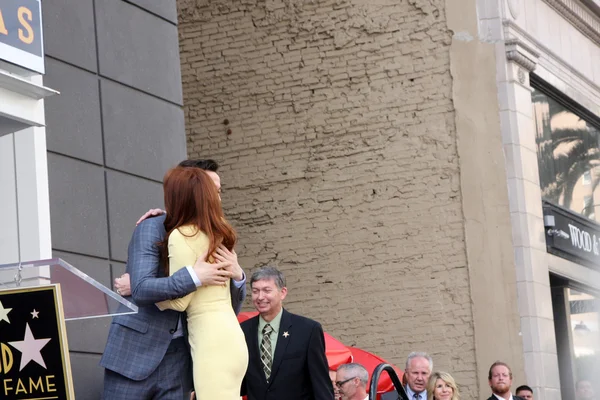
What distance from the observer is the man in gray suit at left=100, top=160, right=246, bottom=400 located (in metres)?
5.28

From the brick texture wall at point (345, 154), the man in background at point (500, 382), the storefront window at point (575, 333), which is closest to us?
the man in background at point (500, 382)

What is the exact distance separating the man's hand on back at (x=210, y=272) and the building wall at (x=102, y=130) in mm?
2495

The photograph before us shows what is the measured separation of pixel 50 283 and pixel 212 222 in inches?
29.9

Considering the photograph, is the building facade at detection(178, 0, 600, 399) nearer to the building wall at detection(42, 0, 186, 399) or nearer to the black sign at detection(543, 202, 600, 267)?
the black sign at detection(543, 202, 600, 267)

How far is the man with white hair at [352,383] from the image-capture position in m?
8.80

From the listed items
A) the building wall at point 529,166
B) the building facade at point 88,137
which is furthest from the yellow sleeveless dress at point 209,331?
the building wall at point 529,166

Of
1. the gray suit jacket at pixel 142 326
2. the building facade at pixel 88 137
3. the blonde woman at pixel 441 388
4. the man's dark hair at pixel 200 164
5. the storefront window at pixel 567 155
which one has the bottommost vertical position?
the blonde woman at pixel 441 388

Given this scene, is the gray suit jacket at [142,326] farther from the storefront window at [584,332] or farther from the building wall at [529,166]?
the storefront window at [584,332]

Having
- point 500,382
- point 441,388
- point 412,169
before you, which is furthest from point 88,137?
point 412,169

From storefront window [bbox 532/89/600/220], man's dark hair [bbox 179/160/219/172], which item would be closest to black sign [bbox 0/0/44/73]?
man's dark hair [bbox 179/160/219/172]

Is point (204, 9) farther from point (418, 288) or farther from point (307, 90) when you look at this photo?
point (418, 288)

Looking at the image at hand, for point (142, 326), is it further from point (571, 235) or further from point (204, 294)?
point (571, 235)

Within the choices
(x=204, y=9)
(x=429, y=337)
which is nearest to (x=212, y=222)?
(x=429, y=337)

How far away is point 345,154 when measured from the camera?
1639 centimetres
